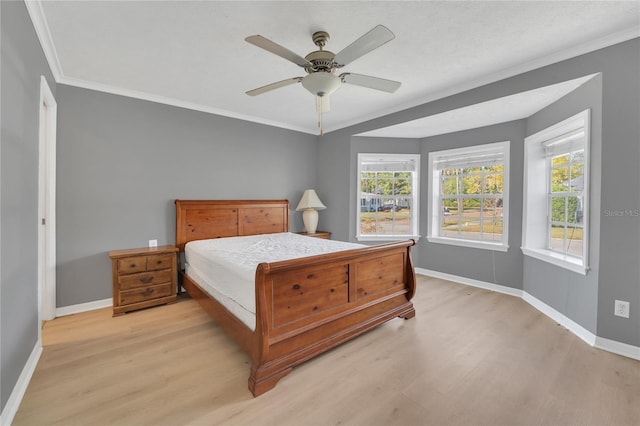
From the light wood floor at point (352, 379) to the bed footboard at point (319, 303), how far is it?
0.46ft

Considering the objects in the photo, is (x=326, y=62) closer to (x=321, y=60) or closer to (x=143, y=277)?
(x=321, y=60)

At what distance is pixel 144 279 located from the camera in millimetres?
3096

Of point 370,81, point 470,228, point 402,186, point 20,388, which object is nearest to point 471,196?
point 470,228

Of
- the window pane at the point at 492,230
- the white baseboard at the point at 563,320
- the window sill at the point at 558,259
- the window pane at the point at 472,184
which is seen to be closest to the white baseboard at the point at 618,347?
the white baseboard at the point at 563,320

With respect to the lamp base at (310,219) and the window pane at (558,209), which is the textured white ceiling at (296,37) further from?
the lamp base at (310,219)

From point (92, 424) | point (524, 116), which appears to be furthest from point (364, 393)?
point (524, 116)

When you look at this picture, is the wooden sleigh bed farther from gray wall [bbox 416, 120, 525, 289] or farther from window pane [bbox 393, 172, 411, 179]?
window pane [bbox 393, 172, 411, 179]

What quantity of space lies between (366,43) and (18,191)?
7.85ft

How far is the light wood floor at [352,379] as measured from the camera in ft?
5.26

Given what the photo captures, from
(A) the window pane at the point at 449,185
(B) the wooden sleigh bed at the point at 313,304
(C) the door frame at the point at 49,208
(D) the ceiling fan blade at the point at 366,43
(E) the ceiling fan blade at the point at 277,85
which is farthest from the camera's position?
(A) the window pane at the point at 449,185

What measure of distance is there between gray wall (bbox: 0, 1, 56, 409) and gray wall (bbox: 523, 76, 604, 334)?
13.6 ft

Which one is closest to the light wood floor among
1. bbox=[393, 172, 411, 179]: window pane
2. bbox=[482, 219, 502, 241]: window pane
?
bbox=[482, 219, 502, 241]: window pane

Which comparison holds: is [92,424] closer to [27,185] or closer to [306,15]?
[27,185]

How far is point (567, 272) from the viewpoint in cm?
277
